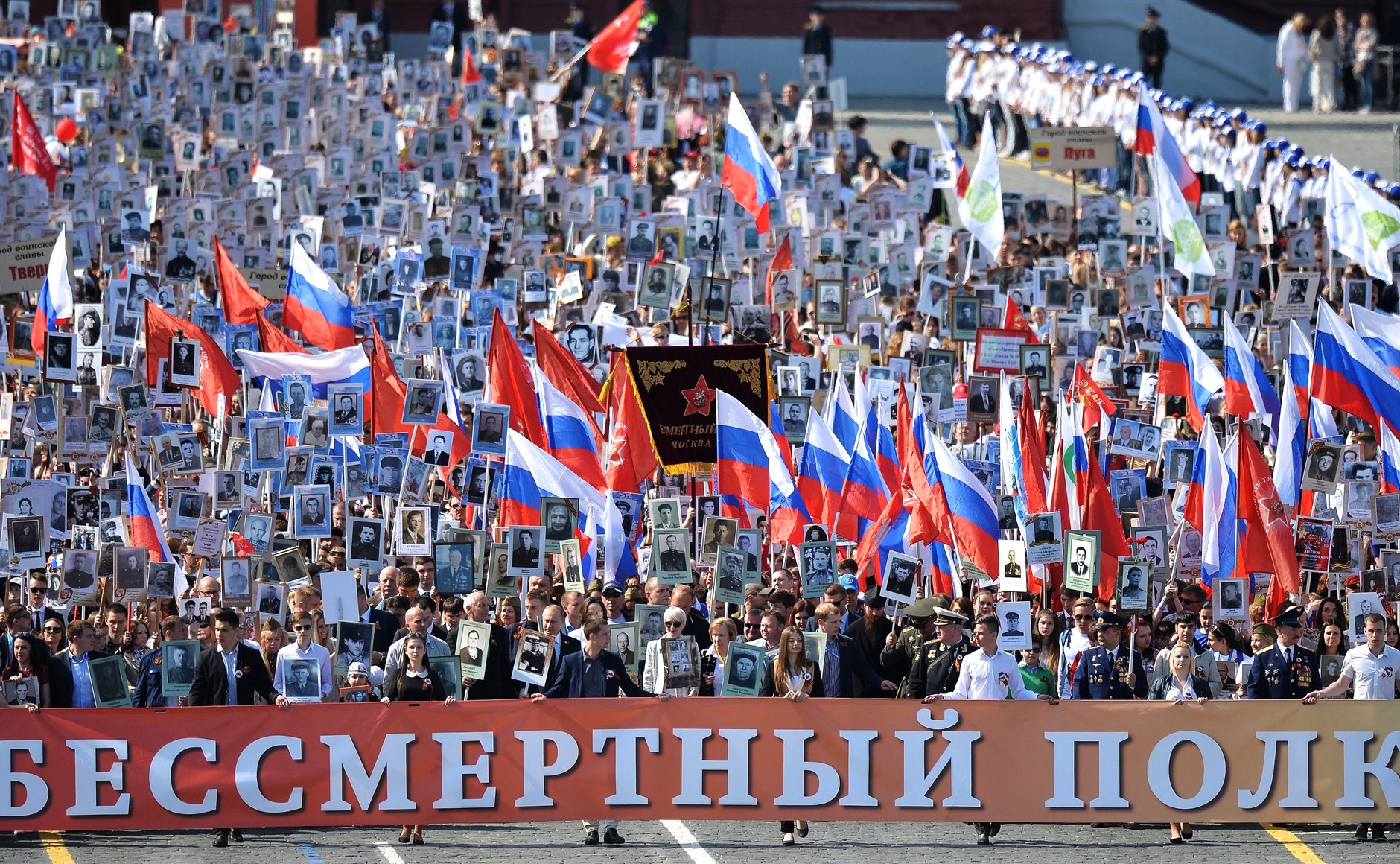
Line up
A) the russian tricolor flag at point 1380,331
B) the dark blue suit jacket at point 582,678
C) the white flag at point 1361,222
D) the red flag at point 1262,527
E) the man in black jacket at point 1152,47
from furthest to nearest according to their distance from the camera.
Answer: the man in black jacket at point 1152,47
the white flag at point 1361,222
the russian tricolor flag at point 1380,331
the red flag at point 1262,527
the dark blue suit jacket at point 582,678

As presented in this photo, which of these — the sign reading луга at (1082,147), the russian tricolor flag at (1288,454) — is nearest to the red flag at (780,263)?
the sign reading луга at (1082,147)

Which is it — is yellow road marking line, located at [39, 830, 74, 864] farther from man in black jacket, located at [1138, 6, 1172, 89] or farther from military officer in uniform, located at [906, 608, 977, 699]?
man in black jacket, located at [1138, 6, 1172, 89]

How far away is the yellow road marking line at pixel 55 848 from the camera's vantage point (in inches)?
551

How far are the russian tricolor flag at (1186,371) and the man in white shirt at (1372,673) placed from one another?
446 cm

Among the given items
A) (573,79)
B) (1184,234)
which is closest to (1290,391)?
(1184,234)

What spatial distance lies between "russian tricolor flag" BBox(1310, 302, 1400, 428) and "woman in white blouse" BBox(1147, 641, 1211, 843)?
423cm

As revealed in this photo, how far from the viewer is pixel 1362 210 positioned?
22.5 m

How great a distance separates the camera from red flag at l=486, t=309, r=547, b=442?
18.2 meters

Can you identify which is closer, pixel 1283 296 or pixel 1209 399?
pixel 1209 399

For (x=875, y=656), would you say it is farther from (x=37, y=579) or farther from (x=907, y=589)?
→ (x=37, y=579)

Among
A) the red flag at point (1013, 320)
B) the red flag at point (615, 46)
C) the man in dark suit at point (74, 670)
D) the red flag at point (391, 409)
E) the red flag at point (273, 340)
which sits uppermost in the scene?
the red flag at point (615, 46)

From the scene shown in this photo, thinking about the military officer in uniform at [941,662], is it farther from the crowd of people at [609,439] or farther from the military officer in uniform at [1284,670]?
the military officer in uniform at [1284,670]

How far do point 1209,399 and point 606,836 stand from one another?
24.7 ft

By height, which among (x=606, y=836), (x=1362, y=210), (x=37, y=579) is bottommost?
(x=606, y=836)
